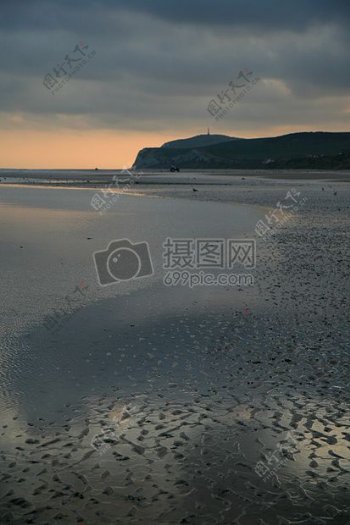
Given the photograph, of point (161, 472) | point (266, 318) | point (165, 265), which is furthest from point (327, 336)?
point (165, 265)

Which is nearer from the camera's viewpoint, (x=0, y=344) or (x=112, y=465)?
(x=112, y=465)

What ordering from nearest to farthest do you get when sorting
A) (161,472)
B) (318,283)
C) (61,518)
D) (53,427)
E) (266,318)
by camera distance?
(61,518) < (161,472) < (53,427) < (266,318) < (318,283)

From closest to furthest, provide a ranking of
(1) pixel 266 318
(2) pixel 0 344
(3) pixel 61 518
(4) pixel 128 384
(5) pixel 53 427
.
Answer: (3) pixel 61 518, (5) pixel 53 427, (4) pixel 128 384, (2) pixel 0 344, (1) pixel 266 318

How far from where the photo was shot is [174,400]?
850 cm

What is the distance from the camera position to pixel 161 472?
646cm

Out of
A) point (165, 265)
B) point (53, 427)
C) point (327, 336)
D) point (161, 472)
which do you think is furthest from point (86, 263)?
point (161, 472)

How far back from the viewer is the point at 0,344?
11055mm

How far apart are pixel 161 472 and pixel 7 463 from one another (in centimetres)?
197

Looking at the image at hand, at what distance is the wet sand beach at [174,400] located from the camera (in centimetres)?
593

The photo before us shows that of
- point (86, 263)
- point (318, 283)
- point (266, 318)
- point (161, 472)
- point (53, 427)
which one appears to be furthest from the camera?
point (86, 263)

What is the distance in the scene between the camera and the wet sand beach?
19.5 ft

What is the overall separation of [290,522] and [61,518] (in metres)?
2.44

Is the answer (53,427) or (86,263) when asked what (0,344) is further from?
(86,263)

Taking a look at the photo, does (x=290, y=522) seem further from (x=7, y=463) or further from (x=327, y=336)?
(x=327, y=336)
